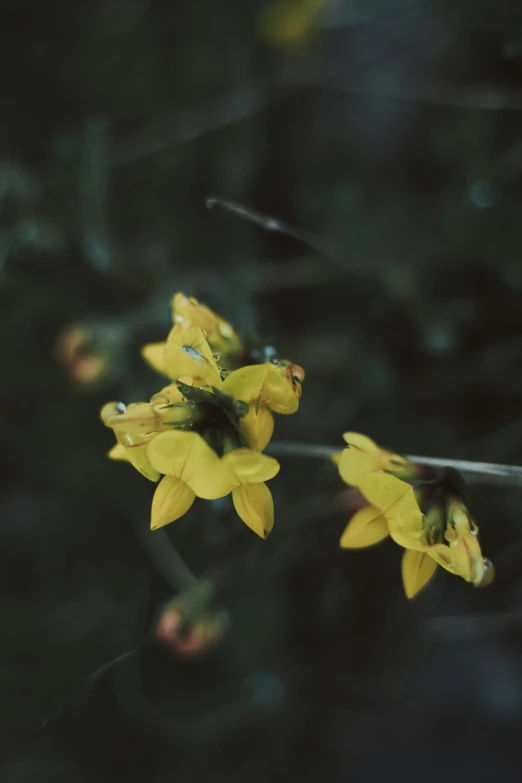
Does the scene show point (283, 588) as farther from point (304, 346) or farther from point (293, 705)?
point (304, 346)

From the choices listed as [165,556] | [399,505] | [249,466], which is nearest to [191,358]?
[249,466]

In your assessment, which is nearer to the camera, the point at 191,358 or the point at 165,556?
the point at 191,358

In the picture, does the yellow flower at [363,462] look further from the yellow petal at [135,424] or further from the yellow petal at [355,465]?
the yellow petal at [135,424]

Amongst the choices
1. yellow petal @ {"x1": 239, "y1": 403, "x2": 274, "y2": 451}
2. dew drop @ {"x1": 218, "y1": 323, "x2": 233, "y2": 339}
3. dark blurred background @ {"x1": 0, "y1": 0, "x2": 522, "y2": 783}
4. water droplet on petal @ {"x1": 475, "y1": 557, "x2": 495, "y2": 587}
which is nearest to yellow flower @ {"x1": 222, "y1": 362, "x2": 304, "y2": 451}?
yellow petal @ {"x1": 239, "y1": 403, "x2": 274, "y2": 451}

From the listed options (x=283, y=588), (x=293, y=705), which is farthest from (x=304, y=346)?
(x=293, y=705)

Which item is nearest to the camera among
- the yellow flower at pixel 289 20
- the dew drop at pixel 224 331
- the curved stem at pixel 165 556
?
the dew drop at pixel 224 331

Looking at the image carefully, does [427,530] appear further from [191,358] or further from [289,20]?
[289,20]

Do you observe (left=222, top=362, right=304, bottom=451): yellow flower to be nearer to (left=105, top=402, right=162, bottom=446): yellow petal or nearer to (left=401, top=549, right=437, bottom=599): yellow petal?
(left=105, top=402, right=162, bottom=446): yellow petal

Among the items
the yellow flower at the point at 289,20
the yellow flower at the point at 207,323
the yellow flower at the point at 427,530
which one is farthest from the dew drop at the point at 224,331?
the yellow flower at the point at 289,20
